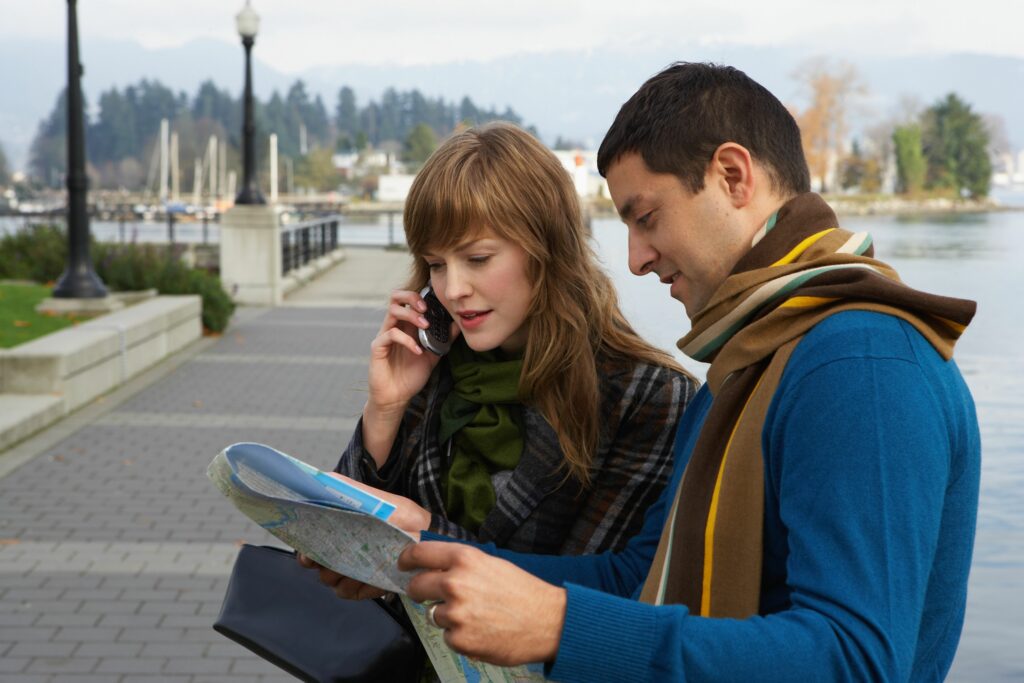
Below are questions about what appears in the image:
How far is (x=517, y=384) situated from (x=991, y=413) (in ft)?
27.9

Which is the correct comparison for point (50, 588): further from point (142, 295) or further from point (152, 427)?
point (142, 295)

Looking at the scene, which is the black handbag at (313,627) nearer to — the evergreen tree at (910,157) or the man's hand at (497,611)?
the man's hand at (497,611)

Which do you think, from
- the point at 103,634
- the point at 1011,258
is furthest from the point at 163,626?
the point at 1011,258

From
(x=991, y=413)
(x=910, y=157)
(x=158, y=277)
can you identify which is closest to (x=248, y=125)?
(x=158, y=277)

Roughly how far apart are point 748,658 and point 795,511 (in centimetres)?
18

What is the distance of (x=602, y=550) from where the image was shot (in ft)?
7.98

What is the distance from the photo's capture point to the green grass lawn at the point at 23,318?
1087 centimetres

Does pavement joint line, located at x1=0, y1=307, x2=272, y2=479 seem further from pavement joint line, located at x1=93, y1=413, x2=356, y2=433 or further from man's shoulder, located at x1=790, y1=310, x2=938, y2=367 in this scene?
man's shoulder, located at x1=790, y1=310, x2=938, y2=367

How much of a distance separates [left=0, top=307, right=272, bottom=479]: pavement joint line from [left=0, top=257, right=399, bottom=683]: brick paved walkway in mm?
79

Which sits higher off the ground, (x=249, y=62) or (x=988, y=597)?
(x=249, y=62)

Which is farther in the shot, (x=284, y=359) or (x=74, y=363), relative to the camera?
(x=284, y=359)

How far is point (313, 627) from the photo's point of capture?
2.29m

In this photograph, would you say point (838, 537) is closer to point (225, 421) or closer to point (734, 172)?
point (734, 172)

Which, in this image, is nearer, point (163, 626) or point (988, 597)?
point (163, 626)
